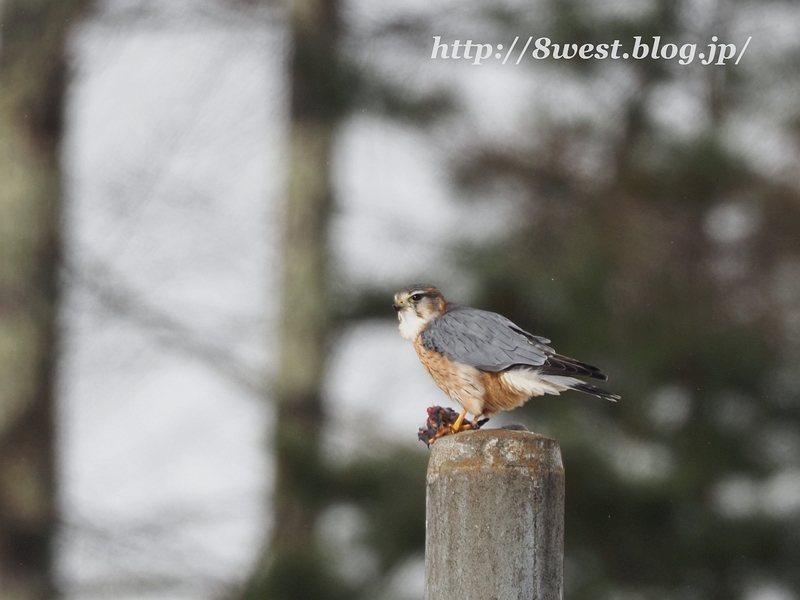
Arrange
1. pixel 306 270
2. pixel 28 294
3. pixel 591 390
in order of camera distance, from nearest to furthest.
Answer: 1. pixel 591 390
2. pixel 28 294
3. pixel 306 270

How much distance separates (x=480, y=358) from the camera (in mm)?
2668


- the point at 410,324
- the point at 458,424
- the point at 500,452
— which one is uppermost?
the point at 410,324

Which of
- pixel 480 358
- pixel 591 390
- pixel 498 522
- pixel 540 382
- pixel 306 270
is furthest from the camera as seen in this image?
pixel 306 270

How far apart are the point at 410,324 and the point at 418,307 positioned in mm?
53

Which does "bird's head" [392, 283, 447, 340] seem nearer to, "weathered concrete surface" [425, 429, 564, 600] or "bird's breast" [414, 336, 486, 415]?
"bird's breast" [414, 336, 486, 415]

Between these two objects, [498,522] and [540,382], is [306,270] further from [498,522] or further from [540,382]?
[498,522]

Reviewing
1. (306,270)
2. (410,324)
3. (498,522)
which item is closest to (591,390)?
(498,522)

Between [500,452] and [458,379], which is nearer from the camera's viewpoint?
[500,452]

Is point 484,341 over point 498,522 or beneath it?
over

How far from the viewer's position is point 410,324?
2.94 metres

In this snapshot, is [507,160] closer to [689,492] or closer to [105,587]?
[689,492]

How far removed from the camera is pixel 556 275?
7.43 meters

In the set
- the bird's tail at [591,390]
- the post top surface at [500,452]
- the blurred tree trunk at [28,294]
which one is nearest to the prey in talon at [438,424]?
the bird's tail at [591,390]

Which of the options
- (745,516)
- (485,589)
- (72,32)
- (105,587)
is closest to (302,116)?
(72,32)
